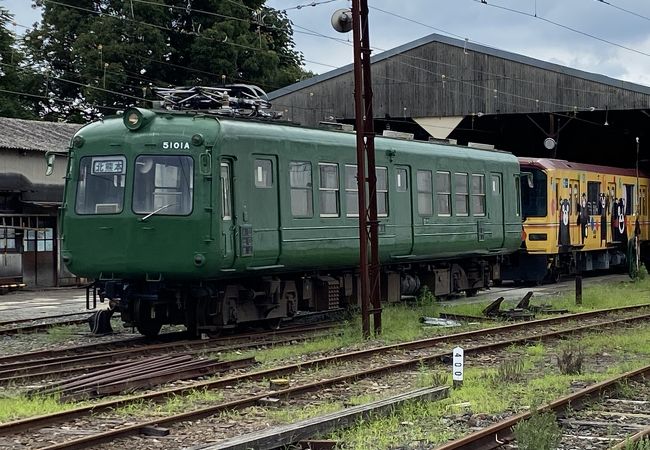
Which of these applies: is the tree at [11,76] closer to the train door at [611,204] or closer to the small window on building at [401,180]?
the train door at [611,204]

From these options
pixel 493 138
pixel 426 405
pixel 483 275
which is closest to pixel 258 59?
pixel 493 138

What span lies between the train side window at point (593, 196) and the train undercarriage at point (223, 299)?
13.0 m

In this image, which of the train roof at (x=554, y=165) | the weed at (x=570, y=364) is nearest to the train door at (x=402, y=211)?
the weed at (x=570, y=364)

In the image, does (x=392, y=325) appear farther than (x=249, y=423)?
Yes

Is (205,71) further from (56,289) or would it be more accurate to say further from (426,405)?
(426,405)

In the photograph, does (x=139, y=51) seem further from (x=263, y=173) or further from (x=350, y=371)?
(x=350, y=371)

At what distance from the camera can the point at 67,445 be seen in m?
7.93

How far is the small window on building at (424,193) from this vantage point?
65.8ft

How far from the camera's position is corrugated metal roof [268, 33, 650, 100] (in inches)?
1216

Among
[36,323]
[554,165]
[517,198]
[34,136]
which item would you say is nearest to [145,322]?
[36,323]

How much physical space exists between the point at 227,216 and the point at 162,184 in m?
1.03

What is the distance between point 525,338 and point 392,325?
2.64 m

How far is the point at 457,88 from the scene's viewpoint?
1318 inches

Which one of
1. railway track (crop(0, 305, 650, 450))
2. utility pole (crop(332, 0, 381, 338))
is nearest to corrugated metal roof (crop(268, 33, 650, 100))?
railway track (crop(0, 305, 650, 450))
